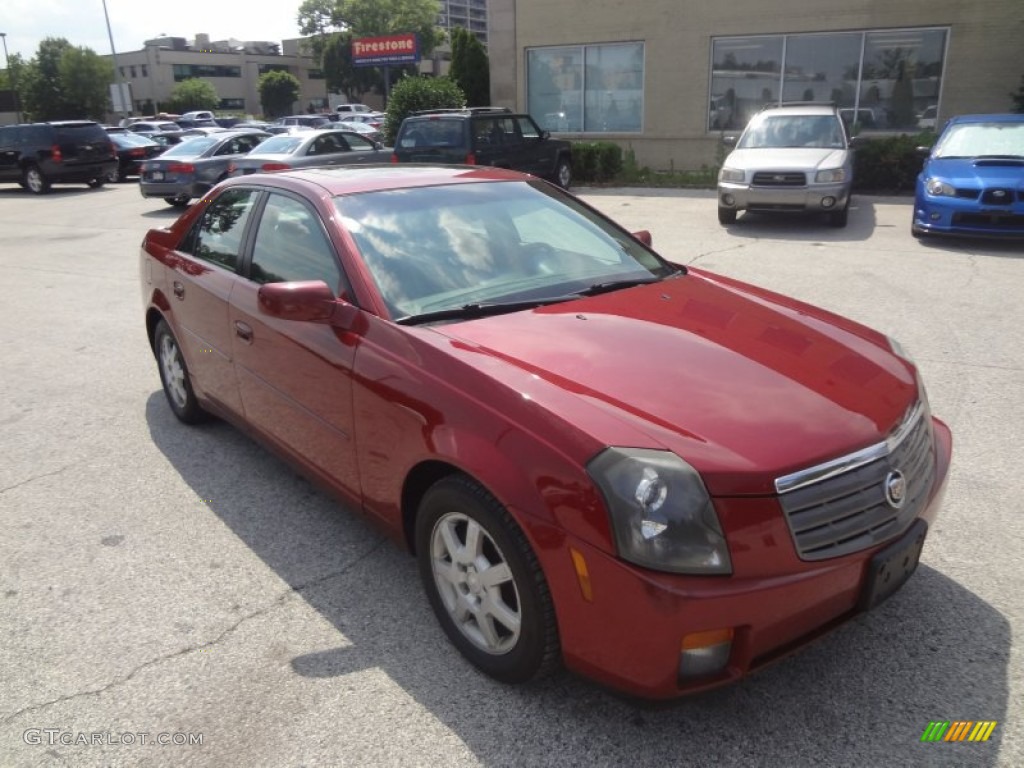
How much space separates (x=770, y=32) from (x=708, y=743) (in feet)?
61.5

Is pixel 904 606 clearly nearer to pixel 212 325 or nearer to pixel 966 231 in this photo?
pixel 212 325

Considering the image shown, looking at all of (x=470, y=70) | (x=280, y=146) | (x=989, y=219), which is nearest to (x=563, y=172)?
(x=280, y=146)

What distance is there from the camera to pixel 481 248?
11.3 ft

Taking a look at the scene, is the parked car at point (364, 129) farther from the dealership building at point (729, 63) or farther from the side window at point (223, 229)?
the side window at point (223, 229)

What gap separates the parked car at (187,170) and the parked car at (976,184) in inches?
498

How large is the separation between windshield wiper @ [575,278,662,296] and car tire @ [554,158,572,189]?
13592mm

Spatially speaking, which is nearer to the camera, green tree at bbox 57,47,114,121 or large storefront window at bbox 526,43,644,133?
large storefront window at bbox 526,43,644,133

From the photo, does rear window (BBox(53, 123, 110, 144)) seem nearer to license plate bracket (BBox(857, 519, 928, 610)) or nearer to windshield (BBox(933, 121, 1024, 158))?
windshield (BBox(933, 121, 1024, 158))

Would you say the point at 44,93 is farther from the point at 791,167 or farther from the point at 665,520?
the point at 665,520

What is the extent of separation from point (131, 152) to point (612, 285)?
79.2 feet

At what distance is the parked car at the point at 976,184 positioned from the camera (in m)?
9.20

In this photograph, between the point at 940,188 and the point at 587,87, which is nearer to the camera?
the point at 940,188

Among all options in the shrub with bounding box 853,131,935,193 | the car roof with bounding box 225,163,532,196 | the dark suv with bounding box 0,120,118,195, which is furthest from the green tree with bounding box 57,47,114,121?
the car roof with bounding box 225,163,532,196

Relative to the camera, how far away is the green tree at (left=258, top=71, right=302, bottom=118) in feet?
265
